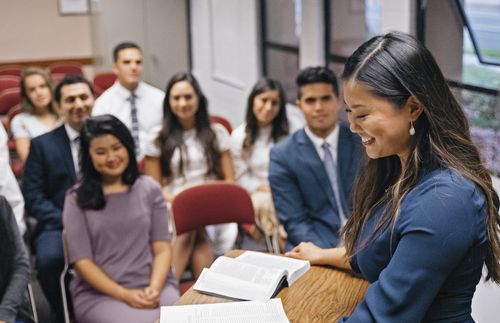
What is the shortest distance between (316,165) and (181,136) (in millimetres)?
1285

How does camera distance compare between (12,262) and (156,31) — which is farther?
(156,31)

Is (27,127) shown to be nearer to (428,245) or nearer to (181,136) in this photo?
(181,136)

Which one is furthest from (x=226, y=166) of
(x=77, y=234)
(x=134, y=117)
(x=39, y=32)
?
(x=39, y=32)

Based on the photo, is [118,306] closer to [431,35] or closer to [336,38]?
[431,35]

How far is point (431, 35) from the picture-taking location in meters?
3.77

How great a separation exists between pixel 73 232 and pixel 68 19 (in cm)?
750

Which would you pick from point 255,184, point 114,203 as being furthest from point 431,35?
point 114,203

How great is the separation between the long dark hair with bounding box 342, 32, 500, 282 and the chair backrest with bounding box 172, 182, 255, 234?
1.85 metres

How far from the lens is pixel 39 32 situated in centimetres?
963

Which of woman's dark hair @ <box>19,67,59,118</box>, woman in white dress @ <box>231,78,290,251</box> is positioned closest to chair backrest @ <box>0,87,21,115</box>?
woman's dark hair @ <box>19,67,59,118</box>

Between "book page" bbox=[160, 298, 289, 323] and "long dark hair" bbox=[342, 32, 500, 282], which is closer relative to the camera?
"long dark hair" bbox=[342, 32, 500, 282]

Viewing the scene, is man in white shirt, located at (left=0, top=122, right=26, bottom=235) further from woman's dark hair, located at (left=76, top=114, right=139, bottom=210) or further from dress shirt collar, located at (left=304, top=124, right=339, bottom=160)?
dress shirt collar, located at (left=304, top=124, right=339, bottom=160)

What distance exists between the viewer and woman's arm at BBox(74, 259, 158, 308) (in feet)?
9.22

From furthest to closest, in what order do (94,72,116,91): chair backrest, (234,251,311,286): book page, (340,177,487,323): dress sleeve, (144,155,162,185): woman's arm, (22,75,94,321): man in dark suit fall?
(94,72,116,91): chair backrest → (144,155,162,185): woman's arm → (22,75,94,321): man in dark suit → (234,251,311,286): book page → (340,177,487,323): dress sleeve
